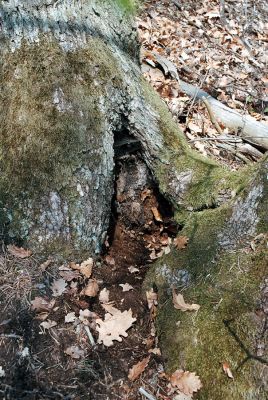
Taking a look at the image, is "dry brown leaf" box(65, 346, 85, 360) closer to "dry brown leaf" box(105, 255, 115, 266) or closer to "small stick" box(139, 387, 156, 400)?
"small stick" box(139, 387, 156, 400)

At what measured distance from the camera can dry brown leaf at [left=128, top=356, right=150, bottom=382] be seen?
2.92 meters

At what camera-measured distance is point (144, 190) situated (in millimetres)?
4113

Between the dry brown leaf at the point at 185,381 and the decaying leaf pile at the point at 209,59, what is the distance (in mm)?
2734

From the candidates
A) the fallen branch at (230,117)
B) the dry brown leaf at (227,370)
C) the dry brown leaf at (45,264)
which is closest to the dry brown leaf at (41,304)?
the dry brown leaf at (45,264)

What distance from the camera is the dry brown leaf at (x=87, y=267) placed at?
11.4 feet

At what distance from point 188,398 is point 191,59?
5.65 metres

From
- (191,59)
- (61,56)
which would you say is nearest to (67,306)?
(61,56)

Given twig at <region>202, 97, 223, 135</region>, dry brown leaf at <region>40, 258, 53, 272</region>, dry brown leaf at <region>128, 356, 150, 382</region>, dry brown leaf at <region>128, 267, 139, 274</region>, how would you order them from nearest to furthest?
dry brown leaf at <region>128, 356, 150, 382</region> < dry brown leaf at <region>40, 258, 53, 272</region> < dry brown leaf at <region>128, 267, 139, 274</region> < twig at <region>202, 97, 223, 135</region>

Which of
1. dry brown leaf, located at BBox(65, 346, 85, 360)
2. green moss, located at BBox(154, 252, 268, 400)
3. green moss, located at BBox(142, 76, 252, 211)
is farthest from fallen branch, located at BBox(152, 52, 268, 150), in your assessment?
dry brown leaf, located at BBox(65, 346, 85, 360)

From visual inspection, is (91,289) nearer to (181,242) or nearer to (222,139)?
(181,242)

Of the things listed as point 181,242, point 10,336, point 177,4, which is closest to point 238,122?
point 181,242

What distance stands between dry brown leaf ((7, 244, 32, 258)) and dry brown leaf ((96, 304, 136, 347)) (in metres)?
0.74

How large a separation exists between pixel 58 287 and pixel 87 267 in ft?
1.03

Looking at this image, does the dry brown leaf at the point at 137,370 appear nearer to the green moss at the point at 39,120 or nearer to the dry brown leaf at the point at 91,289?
the dry brown leaf at the point at 91,289
